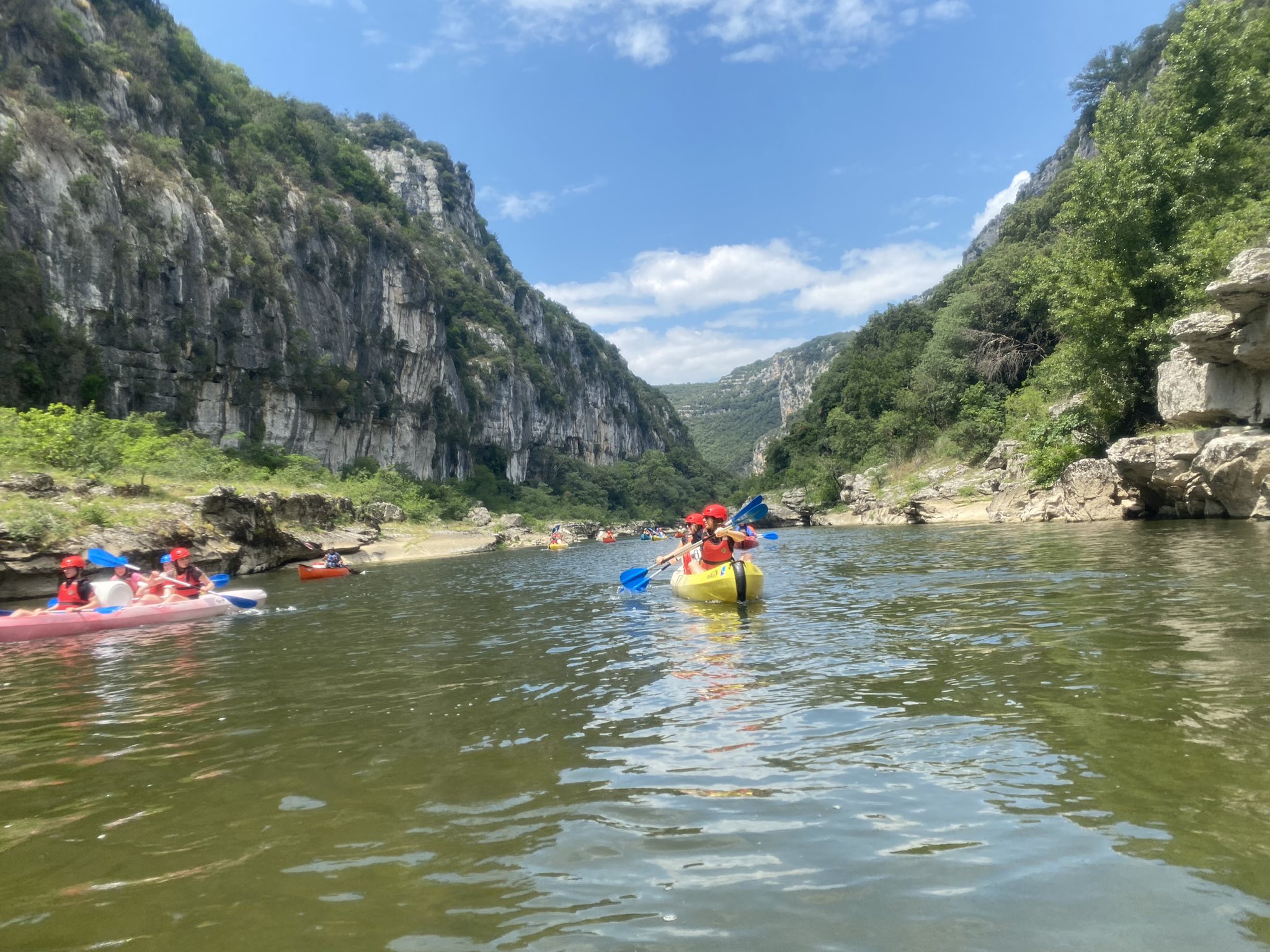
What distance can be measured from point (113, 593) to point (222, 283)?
4230 cm

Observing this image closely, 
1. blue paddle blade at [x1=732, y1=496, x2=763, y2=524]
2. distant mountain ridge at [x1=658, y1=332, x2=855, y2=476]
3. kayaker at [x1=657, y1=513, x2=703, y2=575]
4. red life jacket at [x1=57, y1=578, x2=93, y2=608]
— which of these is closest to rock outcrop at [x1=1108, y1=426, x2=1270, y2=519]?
blue paddle blade at [x1=732, y1=496, x2=763, y2=524]

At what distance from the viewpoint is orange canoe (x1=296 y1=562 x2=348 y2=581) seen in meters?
22.8

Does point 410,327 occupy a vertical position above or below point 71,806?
above

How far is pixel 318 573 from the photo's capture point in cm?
2306

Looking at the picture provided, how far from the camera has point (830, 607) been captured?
33.2 ft

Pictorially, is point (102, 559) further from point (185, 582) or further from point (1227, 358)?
point (1227, 358)

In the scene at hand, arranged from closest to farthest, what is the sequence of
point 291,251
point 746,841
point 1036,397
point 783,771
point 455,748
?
point 746,841 < point 783,771 < point 455,748 < point 1036,397 < point 291,251

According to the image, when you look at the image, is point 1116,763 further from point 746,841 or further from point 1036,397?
point 1036,397

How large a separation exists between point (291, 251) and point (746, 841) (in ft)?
213

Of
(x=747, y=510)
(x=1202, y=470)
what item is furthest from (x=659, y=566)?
(x=1202, y=470)

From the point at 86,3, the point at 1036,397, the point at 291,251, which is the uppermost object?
the point at 86,3

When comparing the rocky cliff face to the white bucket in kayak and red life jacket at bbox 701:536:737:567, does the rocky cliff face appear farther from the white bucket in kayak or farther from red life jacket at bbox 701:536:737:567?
red life jacket at bbox 701:536:737:567

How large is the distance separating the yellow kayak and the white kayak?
31.2ft

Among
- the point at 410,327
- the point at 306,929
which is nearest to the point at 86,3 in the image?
the point at 410,327
